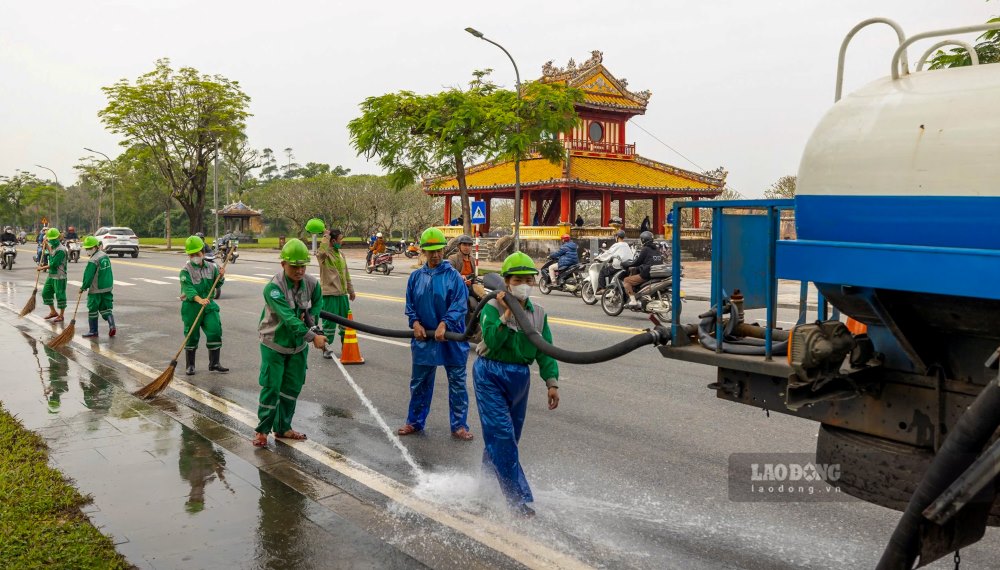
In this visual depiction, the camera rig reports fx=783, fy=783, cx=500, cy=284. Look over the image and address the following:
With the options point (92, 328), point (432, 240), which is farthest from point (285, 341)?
point (92, 328)

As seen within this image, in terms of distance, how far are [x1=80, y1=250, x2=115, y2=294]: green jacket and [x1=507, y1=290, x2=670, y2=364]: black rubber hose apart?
9.40 meters

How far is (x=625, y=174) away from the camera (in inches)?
1625

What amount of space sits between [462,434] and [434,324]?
3.23 feet

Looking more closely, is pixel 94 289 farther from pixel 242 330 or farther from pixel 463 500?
pixel 463 500

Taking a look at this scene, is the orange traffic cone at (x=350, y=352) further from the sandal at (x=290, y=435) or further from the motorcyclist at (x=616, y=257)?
the motorcyclist at (x=616, y=257)

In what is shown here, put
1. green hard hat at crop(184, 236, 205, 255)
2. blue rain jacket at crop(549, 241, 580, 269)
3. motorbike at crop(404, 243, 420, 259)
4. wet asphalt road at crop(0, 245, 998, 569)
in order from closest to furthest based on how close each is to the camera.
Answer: wet asphalt road at crop(0, 245, 998, 569)
green hard hat at crop(184, 236, 205, 255)
blue rain jacket at crop(549, 241, 580, 269)
motorbike at crop(404, 243, 420, 259)

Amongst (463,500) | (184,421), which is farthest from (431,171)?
(463,500)

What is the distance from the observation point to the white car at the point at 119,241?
40219 millimetres

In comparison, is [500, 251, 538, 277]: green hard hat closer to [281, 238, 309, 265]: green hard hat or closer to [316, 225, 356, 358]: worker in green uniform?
[281, 238, 309, 265]: green hard hat

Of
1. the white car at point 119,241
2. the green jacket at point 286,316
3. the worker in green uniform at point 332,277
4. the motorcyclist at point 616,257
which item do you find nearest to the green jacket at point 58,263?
the worker in green uniform at point 332,277

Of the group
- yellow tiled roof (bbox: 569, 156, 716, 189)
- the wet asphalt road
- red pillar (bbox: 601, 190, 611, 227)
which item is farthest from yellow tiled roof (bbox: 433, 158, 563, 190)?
the wet asphalt road

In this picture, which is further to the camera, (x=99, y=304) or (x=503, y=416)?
(x=99, y=304)

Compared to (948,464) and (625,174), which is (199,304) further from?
(625,174)

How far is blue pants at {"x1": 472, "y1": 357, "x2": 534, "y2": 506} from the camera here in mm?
4969
